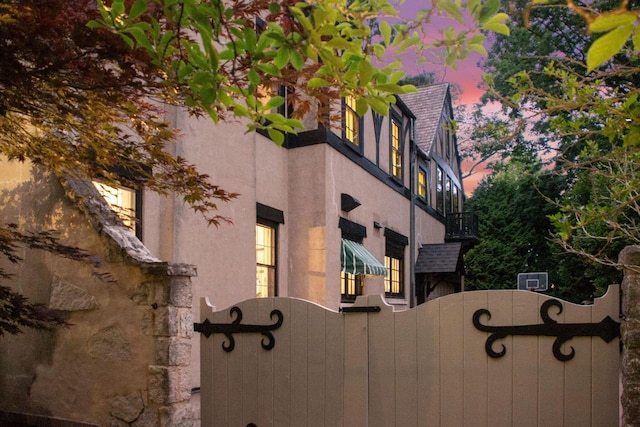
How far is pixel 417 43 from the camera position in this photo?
7.47 ft

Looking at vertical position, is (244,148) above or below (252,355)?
above

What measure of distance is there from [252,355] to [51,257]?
1.88m

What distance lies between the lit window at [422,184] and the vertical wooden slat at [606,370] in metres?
14.9

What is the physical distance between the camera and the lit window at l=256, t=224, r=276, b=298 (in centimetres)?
1024

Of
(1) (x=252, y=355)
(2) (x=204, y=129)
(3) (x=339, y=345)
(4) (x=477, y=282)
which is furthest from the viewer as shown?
(4) (x=477, y=282)

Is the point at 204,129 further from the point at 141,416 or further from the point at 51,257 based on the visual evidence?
the point at 141,416

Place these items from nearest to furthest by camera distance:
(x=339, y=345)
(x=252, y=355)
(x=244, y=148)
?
1. (x=339, y=345)
2. (x=252, y=355)
3. (x=244, y=148)

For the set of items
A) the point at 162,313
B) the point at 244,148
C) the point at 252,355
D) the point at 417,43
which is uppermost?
the point at 244,148

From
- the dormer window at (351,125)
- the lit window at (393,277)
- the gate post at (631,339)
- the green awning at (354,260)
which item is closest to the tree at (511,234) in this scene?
the lit window at (393,277)

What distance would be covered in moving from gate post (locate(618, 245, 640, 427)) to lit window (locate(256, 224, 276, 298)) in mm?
7159

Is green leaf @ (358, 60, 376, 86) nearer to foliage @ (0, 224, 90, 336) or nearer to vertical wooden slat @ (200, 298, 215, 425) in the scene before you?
foliage @ (0, 224, 90, 336)

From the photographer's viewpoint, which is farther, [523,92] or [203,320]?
[203,320]

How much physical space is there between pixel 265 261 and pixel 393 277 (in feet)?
20.8

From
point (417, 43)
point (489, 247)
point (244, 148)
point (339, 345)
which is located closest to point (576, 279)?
point (489, 247)
